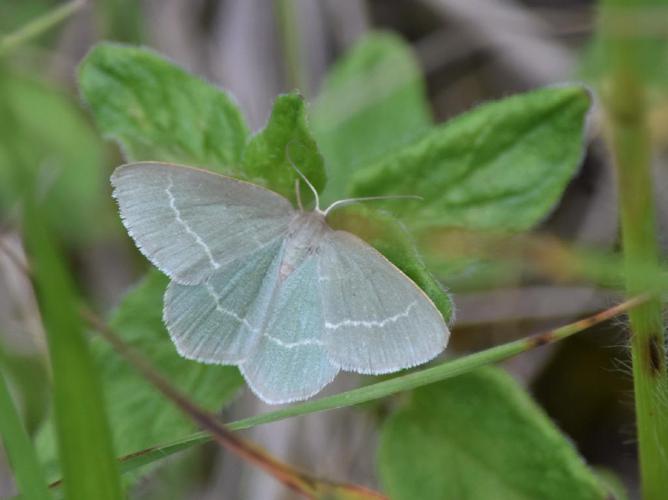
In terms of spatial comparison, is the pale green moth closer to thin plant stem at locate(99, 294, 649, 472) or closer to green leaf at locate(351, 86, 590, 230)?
thin plant stem at locate(99, 294, 649, 472)

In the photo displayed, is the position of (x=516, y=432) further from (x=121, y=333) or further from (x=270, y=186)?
(x=121, y=333)

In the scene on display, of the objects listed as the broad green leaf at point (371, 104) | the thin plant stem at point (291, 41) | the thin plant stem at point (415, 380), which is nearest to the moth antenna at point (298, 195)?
the thin plant stem at point (415, 380)

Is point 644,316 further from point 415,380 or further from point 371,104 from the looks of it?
point 371,104

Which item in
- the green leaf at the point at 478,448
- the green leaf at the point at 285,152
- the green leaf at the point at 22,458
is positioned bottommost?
the green leaf at the point at 478,448

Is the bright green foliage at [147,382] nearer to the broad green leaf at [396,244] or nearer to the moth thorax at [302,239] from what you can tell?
the moth thorax at [302,239]

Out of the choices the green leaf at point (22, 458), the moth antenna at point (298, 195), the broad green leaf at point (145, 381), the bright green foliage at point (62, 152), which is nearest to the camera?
the green leaf at point (22, 458)

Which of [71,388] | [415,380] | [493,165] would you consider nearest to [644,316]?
[415,380]

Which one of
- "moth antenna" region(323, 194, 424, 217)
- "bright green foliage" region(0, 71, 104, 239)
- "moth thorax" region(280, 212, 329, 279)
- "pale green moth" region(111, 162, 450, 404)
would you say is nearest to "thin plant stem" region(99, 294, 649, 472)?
"pale green moth" region(111, 162, 450, 404)

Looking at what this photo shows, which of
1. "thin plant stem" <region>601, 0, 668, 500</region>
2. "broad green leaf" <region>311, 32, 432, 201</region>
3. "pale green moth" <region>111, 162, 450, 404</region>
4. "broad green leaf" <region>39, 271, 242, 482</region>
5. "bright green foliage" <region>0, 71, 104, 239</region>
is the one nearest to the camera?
"thin plant stem" <region>601, 0, 668, 500</region>
